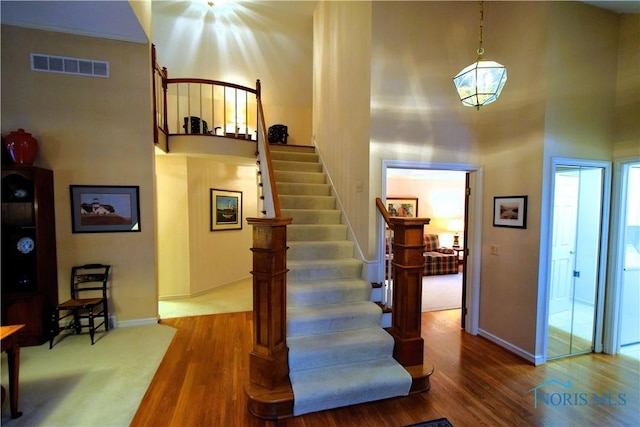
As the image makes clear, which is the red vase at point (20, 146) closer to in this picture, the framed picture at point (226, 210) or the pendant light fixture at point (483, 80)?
the framed picture at point (226, 210)

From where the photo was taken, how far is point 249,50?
19.2 ft

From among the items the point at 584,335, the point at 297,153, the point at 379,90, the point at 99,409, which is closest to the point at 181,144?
the point at 297,153

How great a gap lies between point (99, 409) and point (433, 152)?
3.87 meters

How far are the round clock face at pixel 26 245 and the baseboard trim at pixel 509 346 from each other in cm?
526

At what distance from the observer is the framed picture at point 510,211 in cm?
297

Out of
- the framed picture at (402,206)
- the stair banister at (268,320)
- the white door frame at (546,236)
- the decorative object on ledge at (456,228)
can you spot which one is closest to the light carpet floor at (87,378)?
the stair banister at (268,320)

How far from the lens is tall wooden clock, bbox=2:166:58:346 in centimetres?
297

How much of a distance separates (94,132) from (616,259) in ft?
20.2

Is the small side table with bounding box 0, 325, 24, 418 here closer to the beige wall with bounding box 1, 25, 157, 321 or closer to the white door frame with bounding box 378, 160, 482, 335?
the beige wall with bounding box 1, 25, 157, 321

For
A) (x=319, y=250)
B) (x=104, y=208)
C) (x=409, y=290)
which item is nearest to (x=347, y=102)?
(x=319, y=250)

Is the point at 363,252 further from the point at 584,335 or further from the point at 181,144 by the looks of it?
the point at 181,144

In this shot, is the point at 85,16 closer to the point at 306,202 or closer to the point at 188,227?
the point at 188,227

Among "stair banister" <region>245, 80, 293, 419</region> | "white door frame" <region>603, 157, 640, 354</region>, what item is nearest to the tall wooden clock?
"stair banister" <region>245, 80, 293, 419</region>

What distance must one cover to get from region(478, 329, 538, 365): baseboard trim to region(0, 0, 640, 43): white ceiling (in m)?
3.60
